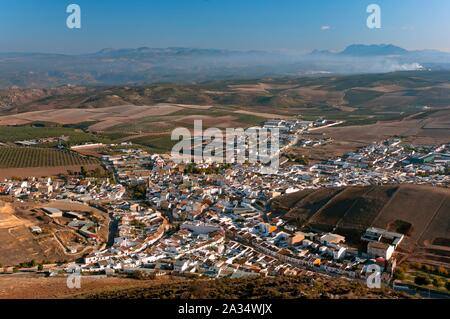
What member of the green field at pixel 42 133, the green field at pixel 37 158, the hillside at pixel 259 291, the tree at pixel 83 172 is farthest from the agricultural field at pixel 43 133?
the hillside at pixel 259 291

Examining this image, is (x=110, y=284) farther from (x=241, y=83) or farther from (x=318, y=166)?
(x=241, y=83)

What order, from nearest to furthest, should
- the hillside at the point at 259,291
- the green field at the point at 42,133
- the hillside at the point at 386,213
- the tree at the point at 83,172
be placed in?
1. the hillside at the point at 259,291
2. the hillside at the point at 386,213
3. the tree at the point at 83,172
4. the green field at the point at 42,133

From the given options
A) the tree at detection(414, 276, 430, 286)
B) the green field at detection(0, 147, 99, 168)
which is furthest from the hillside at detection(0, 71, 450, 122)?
the tree at detection(414, 276, 430, 286)

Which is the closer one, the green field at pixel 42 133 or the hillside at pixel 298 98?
the green field at pixel 42 133

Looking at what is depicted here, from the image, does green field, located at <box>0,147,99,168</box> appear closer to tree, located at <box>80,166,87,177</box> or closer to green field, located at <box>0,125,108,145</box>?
tree, located at <box>80,166,87,177</box>

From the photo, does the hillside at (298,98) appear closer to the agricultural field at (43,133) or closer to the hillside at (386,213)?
the agricultural field at (43,133)

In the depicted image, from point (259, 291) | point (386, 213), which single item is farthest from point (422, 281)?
point (259, 291)
